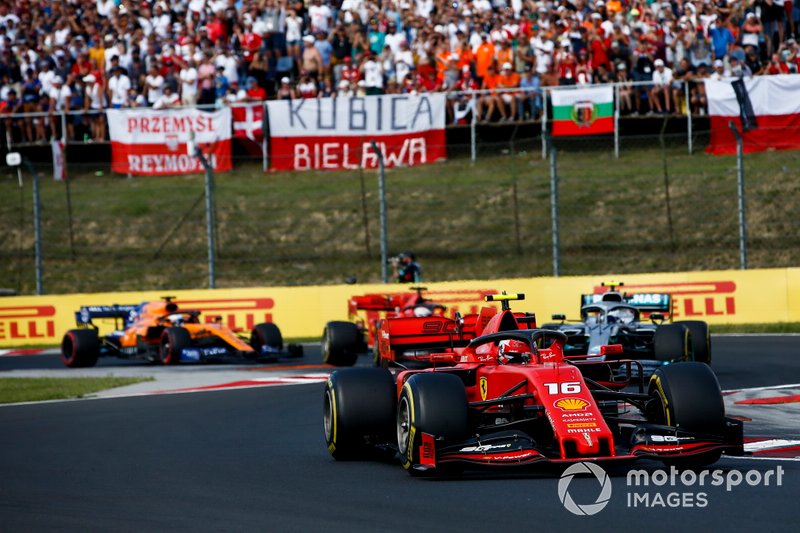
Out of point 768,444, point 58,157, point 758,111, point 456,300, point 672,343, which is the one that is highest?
point 758,111

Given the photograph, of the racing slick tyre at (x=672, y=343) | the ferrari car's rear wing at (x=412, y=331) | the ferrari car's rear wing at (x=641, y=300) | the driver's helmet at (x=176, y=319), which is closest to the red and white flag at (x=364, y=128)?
the driver's helmet at (x=176, y=319)

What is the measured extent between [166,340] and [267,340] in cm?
162

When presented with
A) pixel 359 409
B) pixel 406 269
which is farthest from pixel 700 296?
pixel 359 409

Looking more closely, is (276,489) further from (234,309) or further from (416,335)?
(234,309)

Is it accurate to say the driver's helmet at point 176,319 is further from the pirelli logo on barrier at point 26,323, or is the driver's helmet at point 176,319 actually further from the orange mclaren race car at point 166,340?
the pirelli logo on barrier at point 26,323

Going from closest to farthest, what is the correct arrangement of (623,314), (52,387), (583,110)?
(52,387), (623,314), (583,110)

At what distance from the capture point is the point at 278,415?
1341 cm

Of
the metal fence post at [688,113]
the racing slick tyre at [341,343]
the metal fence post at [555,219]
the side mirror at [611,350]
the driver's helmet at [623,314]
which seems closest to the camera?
the side mirror at [611,350]

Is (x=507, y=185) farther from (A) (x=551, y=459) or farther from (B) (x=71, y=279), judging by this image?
(A) (x=551, y=459)

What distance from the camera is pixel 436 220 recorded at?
1106 inches

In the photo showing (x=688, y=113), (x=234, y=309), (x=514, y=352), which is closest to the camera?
(x=514, y=352)

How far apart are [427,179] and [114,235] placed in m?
6.90

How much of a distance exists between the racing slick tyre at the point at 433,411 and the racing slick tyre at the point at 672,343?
707 cm

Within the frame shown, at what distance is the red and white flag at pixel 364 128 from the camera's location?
92.1 ft
